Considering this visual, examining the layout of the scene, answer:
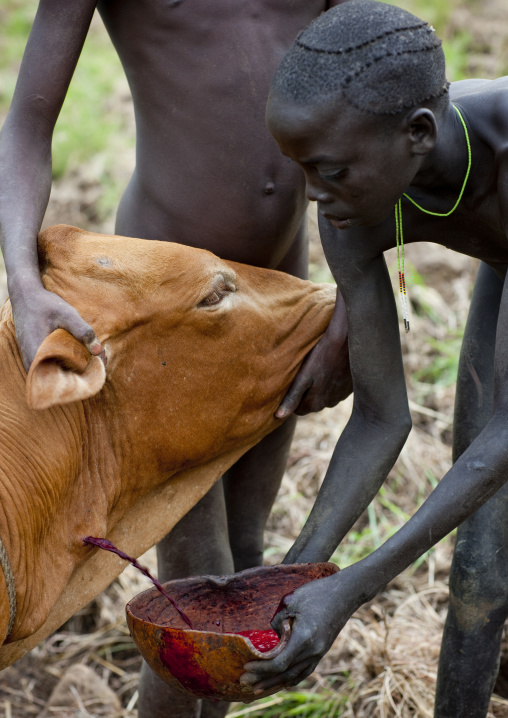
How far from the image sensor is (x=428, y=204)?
210 cm

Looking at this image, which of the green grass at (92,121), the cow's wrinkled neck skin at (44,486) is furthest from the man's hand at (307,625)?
the green grass at (92,121)

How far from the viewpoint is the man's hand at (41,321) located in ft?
6.02

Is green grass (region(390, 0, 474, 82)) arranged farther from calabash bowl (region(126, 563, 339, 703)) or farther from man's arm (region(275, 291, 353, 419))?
calabash bowl (region(126, 563, 339, 703))

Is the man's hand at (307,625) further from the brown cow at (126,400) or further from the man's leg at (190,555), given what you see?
the man's leg at (190,555)

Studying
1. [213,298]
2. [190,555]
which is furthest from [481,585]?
[213,298]

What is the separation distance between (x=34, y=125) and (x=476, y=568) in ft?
5.06

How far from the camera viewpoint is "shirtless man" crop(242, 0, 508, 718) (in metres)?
1.74

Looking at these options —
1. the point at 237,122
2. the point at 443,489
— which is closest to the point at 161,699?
the point at 443,489

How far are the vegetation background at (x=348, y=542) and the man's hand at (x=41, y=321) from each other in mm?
1785

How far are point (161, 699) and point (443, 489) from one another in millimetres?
1199

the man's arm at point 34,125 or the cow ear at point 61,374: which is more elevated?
the man's arm at point 34,125

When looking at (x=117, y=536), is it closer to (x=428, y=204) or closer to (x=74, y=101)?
(x=428, y=204)

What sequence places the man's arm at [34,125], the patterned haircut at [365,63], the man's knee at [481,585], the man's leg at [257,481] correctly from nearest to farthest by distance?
the patterned haircut at [365,63], the man's arm at [34,125], the man's knee at [481,585], the man's leg at [257,481]

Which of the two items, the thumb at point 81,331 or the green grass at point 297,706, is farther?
the green grass at point 297,706
